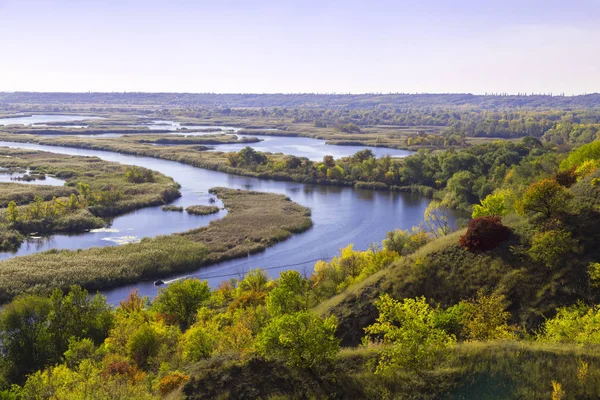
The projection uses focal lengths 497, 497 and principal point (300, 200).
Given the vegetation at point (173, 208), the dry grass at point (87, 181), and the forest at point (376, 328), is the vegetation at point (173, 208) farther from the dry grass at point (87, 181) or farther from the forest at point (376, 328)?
the forest at point (376, 328)

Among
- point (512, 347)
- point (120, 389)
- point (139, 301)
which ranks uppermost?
point (512, 347)

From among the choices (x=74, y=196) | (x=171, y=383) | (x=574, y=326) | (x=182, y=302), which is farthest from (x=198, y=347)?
(x=74, y=196)

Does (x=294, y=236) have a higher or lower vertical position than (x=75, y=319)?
lower

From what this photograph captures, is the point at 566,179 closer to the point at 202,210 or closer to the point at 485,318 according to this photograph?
the point at 485,318

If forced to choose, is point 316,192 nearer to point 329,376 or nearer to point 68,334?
point 68,334

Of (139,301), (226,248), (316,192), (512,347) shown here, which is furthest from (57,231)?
(512,347)

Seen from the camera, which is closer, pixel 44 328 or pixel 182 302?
pixel 44 328

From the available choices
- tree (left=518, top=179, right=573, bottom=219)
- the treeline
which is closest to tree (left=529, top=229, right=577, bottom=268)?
tree (left=518, top=179, right=573, bottom=219)
